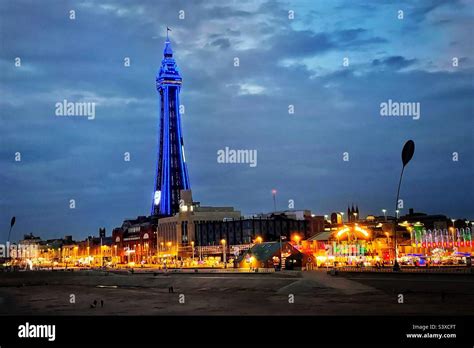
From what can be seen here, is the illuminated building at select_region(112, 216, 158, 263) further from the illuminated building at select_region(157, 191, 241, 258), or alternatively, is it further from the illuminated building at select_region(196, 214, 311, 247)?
the illuminated building at select_region(196, 214, 311, 247)

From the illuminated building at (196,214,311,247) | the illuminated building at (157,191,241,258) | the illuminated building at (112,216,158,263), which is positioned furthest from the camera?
the illuminated building at (112,216,158,263)

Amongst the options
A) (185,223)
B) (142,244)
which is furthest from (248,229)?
(142,244)

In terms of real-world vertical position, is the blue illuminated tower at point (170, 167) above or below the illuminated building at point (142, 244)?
above

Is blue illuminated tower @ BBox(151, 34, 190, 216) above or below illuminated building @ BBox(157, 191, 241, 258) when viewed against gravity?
above

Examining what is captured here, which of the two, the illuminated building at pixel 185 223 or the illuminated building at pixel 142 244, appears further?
the illuminated building at pixel 142 244

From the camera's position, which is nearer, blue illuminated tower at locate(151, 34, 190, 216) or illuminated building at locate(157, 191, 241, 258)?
illuminated building at locate(157, 191, 241, 258)

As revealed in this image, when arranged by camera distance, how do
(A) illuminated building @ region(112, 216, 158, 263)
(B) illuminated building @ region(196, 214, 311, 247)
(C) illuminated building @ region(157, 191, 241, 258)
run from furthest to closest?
(A) illuminated building @ region(112, 216, 158, 263)
(C) illuminated building @ region(157, 191, 241, 258)
(B) illuminated building @ region(196, 214, 311, 247)

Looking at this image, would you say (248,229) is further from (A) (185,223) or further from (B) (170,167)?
(B) (170,167)

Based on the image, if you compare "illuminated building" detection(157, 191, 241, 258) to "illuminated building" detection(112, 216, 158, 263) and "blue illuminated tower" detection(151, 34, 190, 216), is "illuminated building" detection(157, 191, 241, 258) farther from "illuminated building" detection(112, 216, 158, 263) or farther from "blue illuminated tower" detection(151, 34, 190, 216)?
"blue illuminated tower" detection(151, 34, 190, 216)

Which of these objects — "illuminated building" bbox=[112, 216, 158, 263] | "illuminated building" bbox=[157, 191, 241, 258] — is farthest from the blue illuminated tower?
"illuminated building" bbox=[157, 191, 241, 258]

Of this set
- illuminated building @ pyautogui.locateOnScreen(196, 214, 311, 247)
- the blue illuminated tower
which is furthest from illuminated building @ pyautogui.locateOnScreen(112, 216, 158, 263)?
illuminated building @ pyautogui.locateOnScreen(196, 214, 311, 247)

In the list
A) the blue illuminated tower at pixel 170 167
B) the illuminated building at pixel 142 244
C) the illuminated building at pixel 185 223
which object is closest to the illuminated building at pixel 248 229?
the illuminated building at pixel 185 223

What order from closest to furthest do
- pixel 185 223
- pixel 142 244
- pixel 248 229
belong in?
pixel 248 229 → pixel 185 223 → pixel 142 244

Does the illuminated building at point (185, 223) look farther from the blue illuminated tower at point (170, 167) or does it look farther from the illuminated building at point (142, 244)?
the blue illuminated tower at point (170, 167)
